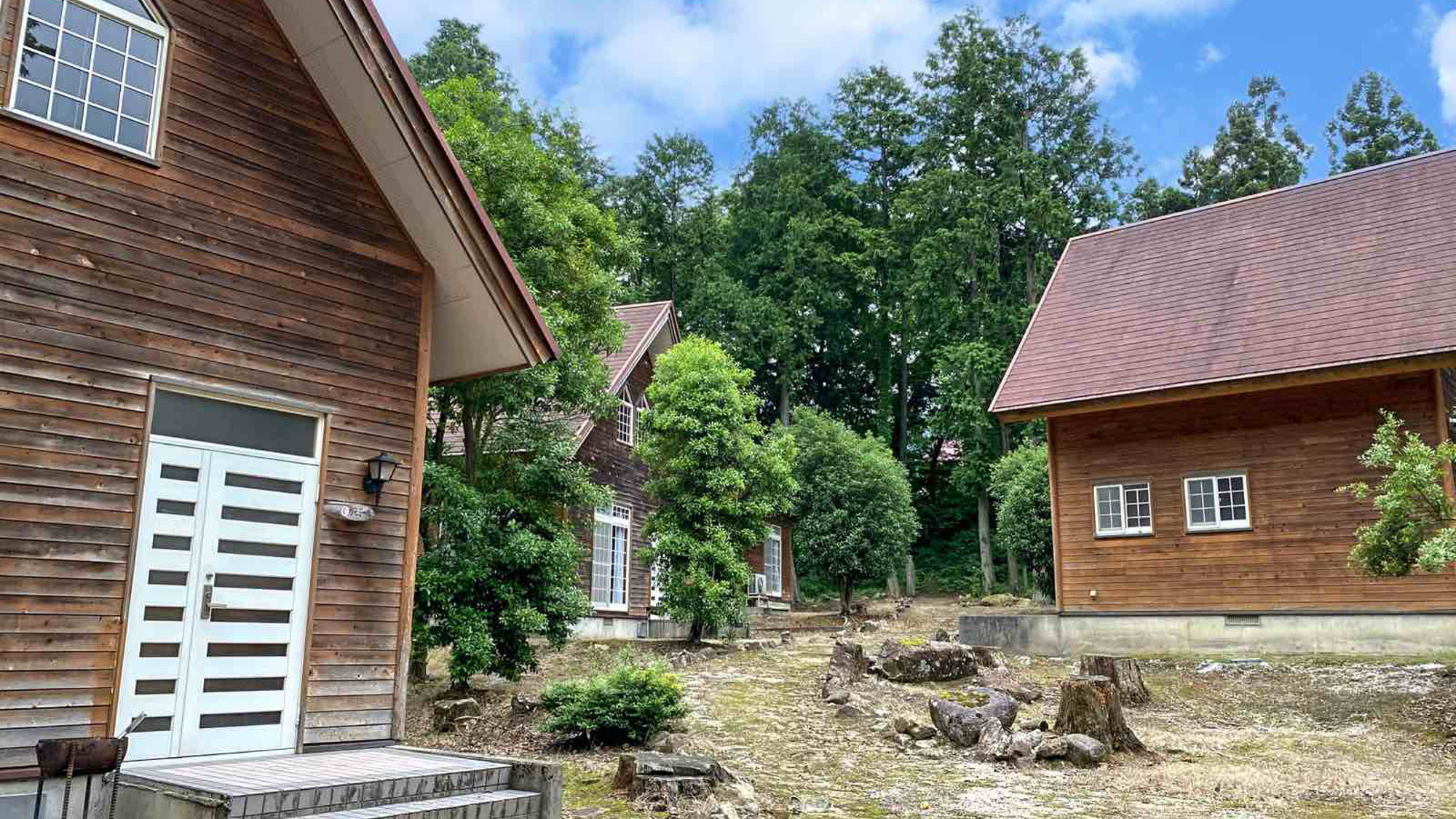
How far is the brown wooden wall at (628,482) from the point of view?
19562mm

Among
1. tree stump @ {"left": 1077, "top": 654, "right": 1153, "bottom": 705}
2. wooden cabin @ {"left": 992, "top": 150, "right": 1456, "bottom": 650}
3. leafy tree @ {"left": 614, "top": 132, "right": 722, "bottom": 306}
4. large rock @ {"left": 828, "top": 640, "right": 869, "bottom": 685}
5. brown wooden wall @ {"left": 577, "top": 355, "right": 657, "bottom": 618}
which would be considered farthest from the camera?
leafy tree @ {"left": 614, "top": 132, "right": 722, "bottom": 306}

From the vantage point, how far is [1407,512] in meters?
10.5

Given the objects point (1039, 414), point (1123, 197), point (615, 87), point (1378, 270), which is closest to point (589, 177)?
point (615, 87)

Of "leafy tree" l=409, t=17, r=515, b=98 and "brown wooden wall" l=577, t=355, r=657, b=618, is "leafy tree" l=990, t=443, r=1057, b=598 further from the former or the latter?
"leafy tree" l=409, t=17, r=515, b=98

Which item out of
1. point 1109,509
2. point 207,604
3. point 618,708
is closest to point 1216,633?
point 1109,509

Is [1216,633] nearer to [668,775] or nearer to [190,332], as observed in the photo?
[668,775]

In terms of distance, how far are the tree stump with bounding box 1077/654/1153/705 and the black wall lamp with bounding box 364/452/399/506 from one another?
8.10m

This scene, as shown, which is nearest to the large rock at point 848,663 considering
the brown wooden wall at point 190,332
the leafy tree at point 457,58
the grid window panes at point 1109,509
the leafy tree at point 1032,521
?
the grid window panes at point 1109,509

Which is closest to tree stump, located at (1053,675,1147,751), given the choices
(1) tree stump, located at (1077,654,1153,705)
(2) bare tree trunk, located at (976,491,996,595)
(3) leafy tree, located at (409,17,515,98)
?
(1) tree stump, located at (1077,654,1153,705)

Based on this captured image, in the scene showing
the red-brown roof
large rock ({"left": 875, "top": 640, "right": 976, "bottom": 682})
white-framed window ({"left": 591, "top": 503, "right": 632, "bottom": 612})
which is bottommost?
large rock ({"left": 875, "top": 640, "right": 976, "bottom": 682})

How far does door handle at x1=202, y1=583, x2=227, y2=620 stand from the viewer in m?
6.78

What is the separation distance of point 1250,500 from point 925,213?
75.3 feet

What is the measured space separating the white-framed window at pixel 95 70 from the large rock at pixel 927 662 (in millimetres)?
10232

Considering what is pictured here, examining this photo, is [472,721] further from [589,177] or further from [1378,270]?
[589,177]
